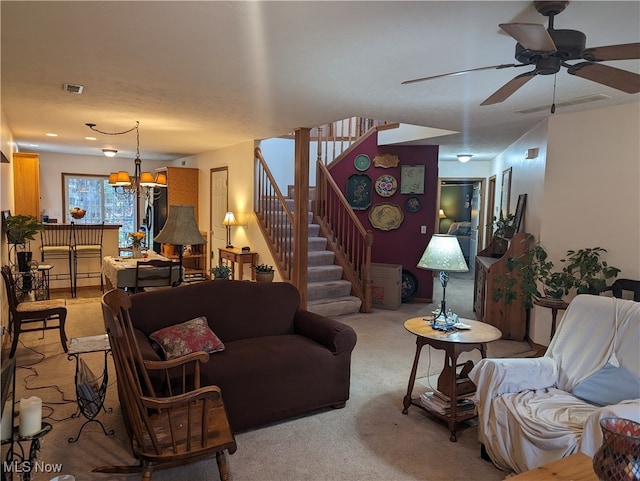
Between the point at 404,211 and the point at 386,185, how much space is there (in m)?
0.50

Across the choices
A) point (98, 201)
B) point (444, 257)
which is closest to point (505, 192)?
point (444, 257)

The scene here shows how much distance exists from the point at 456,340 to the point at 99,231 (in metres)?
Result: 6.37

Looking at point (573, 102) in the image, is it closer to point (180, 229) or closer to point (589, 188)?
point (589, 188)

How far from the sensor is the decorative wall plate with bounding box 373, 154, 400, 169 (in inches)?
271

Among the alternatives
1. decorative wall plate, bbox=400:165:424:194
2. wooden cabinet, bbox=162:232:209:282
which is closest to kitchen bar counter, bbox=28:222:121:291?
wooden cabinet, bbox=162:232:209:282

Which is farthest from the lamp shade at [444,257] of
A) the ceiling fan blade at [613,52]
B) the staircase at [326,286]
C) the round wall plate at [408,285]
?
the round wall plate at [408,285]

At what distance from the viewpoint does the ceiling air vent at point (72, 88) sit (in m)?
3.68

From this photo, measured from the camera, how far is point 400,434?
2.90 m

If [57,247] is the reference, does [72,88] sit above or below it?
above

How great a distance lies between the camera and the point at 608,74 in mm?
2197

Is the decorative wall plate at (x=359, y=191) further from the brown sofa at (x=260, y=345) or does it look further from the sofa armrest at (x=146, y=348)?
the sofa armrest at (x=146, y=348)

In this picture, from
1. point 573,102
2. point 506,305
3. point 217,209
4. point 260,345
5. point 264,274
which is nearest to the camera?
point 260,345

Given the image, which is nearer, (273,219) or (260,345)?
(260,345)

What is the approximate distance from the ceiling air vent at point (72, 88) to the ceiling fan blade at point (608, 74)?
3.61 metres
